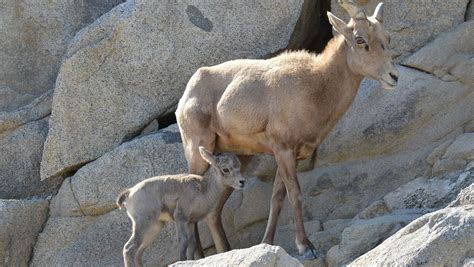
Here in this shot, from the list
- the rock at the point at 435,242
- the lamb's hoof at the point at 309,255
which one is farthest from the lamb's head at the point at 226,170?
the rock at the point at 435,242

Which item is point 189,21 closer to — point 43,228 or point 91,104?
point 91,104

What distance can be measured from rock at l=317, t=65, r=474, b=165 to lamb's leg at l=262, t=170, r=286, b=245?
116cm

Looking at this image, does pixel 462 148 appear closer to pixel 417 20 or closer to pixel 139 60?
pixel 417 20

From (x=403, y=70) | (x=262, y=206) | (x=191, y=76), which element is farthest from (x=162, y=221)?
(x=403, y=70)

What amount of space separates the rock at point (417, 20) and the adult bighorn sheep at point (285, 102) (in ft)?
5.18

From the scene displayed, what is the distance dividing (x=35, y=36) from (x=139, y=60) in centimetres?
211

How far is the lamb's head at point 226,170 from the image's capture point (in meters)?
11.5

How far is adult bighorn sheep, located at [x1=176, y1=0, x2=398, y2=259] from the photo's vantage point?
11.1m

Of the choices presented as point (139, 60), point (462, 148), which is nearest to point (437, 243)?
point (462, 148)

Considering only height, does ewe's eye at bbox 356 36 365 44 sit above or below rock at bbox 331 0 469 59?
above

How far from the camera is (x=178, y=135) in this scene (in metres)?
12.9

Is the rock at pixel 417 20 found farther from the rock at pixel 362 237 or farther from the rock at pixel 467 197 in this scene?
the rock at pixel 467 197

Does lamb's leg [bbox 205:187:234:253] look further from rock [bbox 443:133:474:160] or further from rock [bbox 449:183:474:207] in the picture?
rock [bbox 449:183:474:207]

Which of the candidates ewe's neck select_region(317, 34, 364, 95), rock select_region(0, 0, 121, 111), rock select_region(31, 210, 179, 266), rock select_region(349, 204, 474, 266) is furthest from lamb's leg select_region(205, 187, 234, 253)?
rock select_region(0, 0, 121, 111)
